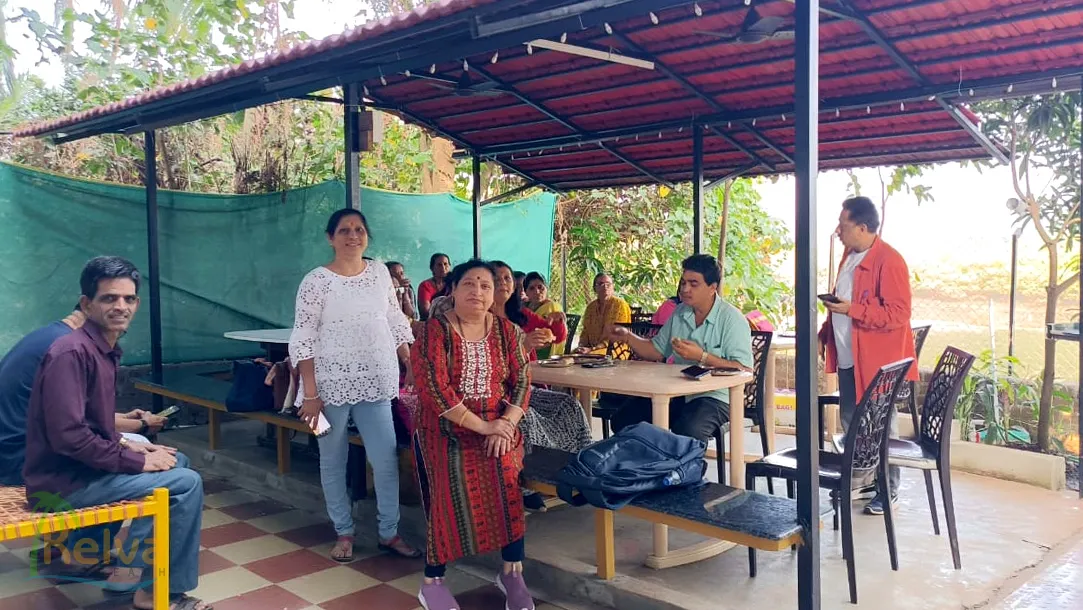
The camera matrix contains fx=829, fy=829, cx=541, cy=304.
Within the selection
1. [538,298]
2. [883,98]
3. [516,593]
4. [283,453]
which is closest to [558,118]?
[538,298]

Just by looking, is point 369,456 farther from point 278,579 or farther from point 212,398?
point 212,398

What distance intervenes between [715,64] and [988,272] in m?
7.56

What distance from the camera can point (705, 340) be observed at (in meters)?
4.21

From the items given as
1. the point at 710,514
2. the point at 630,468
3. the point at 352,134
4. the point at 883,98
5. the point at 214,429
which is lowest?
the point at 214,429

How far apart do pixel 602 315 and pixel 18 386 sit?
14.0ft

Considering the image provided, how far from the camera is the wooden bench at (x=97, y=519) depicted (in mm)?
2742

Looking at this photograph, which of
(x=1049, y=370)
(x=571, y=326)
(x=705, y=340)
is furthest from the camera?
(x=571, y=326)

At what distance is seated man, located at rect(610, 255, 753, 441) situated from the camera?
407 cm

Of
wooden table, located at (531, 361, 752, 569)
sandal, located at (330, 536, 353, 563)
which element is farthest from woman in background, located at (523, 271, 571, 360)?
sandal, located at (330, 536, 353, 563)

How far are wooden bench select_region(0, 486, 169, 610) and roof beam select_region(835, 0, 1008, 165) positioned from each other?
362cm

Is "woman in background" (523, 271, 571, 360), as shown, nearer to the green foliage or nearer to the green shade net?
the green shade net

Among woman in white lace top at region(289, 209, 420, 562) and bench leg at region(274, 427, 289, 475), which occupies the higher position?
woman in white lace top at region(289, 209, 420, 562)

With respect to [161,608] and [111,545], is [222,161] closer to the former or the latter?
[111,545]

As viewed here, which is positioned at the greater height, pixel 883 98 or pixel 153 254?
pixel 883 98
